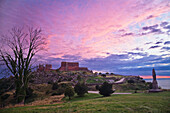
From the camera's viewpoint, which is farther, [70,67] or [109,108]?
[70,67]

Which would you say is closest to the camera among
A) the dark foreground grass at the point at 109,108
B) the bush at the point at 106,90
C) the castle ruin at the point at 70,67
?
the dark foreground grass at the point at 109,108

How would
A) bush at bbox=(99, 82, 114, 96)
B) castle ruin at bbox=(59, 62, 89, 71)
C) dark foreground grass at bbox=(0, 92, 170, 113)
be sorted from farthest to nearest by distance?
1. castle ruin at bbox=(59, 62, 89, 71)
2. bush at bbox=(99, 82, 114, 96)
3. dark foreground grass at bbox=(0, 92, 170, 113)

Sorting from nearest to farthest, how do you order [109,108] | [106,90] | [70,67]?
[109,108]
[106,90]
[70,67]

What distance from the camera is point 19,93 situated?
14250 millimetres

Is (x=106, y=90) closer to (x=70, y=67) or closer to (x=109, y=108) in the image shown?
(x=109, y=108)

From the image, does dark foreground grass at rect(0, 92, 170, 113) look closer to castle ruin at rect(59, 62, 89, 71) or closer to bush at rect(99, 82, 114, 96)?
bush at rect(99, 82, 114, 96)

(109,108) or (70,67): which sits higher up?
(70,67)

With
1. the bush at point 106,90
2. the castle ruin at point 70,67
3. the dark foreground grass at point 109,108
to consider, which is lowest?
the bush at point 106,90

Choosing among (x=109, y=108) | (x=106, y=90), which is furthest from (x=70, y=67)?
(x=109, y=108)

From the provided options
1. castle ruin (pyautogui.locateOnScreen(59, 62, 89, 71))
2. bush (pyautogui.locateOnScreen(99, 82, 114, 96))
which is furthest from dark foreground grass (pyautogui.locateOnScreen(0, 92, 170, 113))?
castle ruin (pyautogui.locateOnScreen(59, 62, 89, 71))

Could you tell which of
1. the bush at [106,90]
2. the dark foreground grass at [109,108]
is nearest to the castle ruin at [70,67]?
the bush at [106,90]

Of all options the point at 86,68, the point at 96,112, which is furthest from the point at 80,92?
the point at 86,68

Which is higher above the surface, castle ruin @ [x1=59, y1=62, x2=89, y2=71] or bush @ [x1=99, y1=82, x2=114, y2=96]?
castle ruin @ [x1=59, y1=62, x2=89, y2=71]

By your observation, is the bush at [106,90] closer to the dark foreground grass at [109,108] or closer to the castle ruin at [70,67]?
the dark foreground grass at [109,108]
